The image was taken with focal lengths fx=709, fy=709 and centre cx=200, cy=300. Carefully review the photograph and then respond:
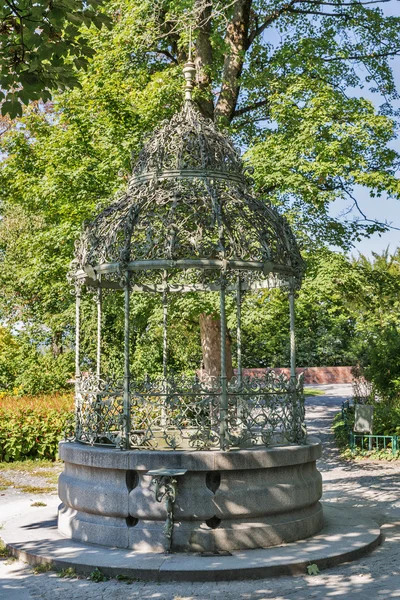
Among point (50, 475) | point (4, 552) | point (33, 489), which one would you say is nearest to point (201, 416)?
point (4, 552)

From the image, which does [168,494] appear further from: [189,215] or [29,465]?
[29,465]

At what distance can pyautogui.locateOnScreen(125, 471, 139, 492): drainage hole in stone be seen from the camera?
8797 mm

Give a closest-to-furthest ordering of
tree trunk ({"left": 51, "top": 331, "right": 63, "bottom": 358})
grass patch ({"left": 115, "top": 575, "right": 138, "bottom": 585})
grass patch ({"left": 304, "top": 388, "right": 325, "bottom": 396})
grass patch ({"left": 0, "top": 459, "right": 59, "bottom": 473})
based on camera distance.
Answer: grass patch ({"left": 115, "top": 575, "right": 138, "bottom": 585}) < grass patch ({"left": 0, "top": 459, "right": 59, "bottom": 473}) < tree trunk ({"left": 51, "top": 331, "right": 63, "bottom": 358}) < grass patch ({"left": 304, "top": 388, "right": 325, "bottom": 396})

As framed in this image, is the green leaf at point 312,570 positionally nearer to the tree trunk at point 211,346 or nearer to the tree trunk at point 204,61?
the tree trunk at point 211,346

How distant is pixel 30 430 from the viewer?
16.9m

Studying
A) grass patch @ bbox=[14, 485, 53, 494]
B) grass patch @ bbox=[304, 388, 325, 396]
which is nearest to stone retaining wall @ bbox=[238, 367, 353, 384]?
grass patch @ bbox=[304, 388, 325, 396]

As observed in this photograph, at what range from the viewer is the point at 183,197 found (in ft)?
31.5

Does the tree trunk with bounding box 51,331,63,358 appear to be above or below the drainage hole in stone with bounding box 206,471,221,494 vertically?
above

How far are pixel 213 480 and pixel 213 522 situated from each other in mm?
497

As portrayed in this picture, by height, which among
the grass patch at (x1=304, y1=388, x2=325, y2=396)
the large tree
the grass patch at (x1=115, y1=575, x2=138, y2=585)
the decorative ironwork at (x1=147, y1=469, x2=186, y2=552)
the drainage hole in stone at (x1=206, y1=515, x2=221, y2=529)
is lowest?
the grass patch at (x1=115, y1=575, x2=138, y2=585)

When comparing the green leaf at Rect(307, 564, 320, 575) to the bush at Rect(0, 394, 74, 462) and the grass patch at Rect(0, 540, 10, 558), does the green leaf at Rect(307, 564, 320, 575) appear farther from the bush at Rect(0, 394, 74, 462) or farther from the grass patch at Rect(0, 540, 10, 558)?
the bush at Rect(0, 394, 74, 462)

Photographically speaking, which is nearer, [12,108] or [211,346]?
[12,108]

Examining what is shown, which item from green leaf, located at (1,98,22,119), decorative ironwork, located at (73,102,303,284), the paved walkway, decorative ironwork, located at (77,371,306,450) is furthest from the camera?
decorative ironwork, located at (73,102,303,284)

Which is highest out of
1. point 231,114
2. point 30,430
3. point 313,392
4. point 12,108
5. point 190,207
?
point 231,114
